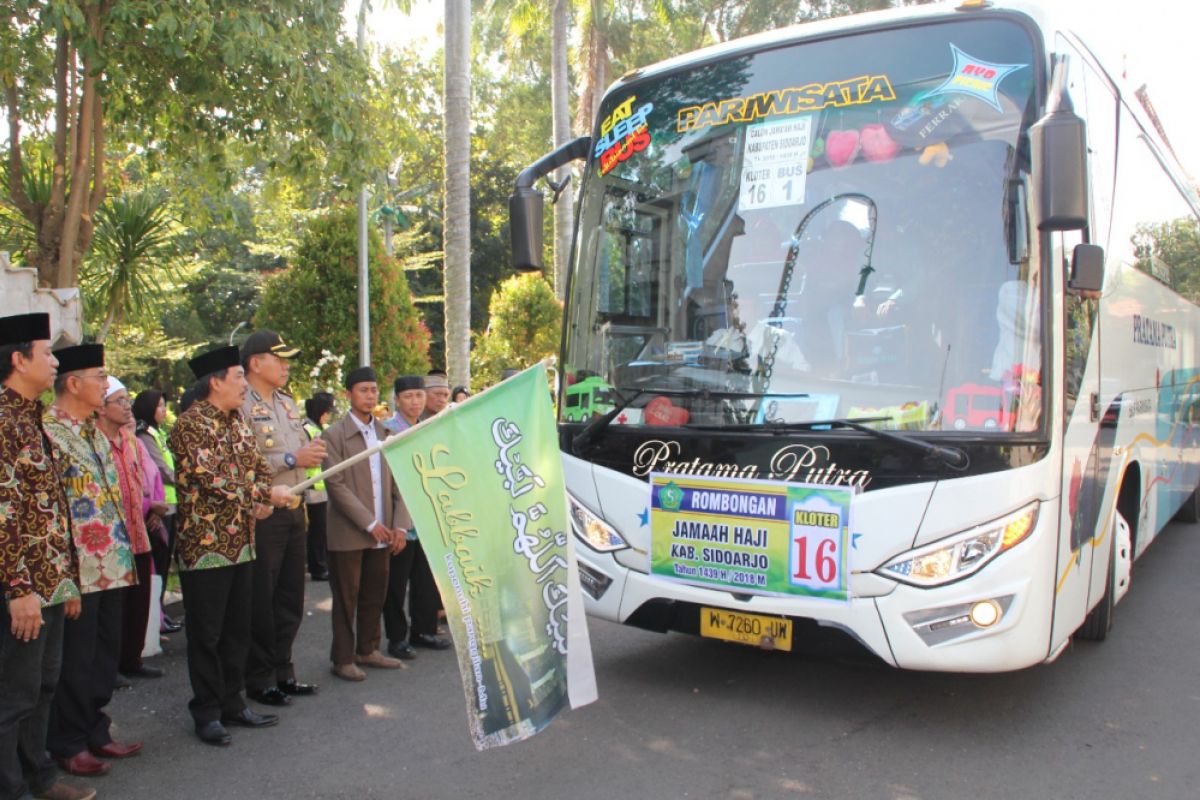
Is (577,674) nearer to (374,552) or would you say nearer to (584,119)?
(374,552)

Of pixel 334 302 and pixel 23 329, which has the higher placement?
pixel 334 302

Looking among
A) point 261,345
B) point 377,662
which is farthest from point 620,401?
point 377,662

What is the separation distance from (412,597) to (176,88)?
5.20 metres

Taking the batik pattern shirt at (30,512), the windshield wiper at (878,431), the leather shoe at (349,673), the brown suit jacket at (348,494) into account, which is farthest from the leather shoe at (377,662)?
the windshield wiper at (878,431)

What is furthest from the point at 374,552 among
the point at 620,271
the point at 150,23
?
the point at 150,23

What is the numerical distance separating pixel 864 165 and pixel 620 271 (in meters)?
1.42

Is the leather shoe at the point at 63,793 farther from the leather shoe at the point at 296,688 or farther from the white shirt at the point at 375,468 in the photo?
the white shirt at the point at 375,468

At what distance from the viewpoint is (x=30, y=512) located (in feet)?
12.7

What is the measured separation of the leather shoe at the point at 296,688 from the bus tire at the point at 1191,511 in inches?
381

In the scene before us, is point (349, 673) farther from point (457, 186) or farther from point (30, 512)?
point (457, 186)

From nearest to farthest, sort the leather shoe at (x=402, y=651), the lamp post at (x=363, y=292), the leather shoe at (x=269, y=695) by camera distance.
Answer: the leather shoe at (x=269, y=695)
the leather shoe at (x=402, y=651)
the lamp post at (x=363, y=292)

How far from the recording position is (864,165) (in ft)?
16.0

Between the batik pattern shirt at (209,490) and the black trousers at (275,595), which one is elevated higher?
the batik pattern shirt at (209,490)

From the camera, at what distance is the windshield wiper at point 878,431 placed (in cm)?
447
